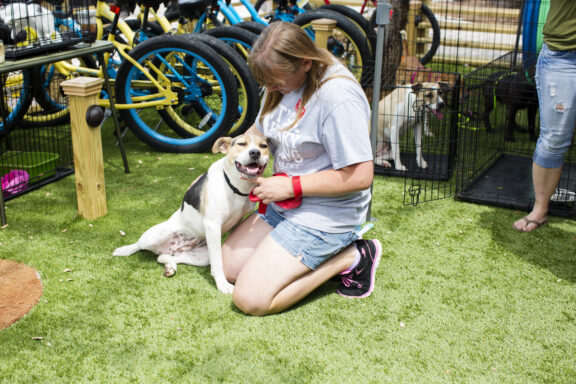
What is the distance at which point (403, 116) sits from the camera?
4.64 m

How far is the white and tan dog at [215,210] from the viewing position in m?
2.73

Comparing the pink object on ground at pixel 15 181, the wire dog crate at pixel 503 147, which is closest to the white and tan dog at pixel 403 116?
the wire dog crate at pixel 503 147

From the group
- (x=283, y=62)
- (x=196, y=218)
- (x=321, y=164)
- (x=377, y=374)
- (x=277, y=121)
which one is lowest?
(x=377, y=374)

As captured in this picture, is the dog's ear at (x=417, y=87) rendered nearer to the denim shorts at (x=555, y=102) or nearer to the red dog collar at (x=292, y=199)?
the denim shorts at (x=555, y=102)

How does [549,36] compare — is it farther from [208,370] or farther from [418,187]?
[208,370]

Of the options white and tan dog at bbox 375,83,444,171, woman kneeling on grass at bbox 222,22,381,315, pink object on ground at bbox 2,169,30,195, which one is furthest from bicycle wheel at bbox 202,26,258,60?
woman kneeling on grass at bbox 222,22,381,315

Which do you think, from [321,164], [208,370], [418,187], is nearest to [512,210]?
[418,187]

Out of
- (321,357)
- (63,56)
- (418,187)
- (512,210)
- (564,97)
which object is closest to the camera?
(321,357)

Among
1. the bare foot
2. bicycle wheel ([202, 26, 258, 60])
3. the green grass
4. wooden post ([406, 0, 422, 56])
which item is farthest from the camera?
wooden post ([406, 0, 422, 56])

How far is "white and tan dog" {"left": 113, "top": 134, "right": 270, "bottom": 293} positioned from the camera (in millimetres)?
2734

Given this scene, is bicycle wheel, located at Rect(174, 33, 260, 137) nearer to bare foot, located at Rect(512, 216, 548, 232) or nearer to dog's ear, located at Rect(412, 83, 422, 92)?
dog's ear, located at Rect(412, 83, 422, 92)

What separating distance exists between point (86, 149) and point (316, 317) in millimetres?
1832

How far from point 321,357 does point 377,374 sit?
244 millimetres

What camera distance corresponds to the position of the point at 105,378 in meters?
2.29
